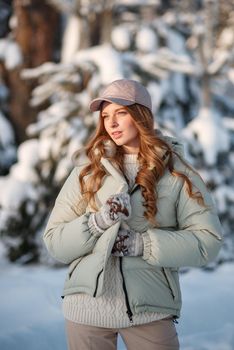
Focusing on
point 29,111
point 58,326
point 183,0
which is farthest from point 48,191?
point 183,0

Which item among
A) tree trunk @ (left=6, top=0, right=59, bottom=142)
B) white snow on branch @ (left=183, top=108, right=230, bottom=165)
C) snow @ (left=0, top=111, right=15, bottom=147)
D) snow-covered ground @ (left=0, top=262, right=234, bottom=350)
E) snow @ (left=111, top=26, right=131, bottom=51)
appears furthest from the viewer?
tree trunk @ (left=6, top=0, right=59, bottom=142)

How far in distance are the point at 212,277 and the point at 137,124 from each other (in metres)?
5.17

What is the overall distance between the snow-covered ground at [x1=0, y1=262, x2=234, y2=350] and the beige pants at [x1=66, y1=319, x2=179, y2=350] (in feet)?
7.66

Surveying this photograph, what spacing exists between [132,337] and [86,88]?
22.2 ft

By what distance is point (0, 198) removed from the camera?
787 centimetres

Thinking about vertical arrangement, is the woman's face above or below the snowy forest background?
above

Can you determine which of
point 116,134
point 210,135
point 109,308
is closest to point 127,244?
point 109,308

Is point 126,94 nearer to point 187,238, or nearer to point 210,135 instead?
point 187,238

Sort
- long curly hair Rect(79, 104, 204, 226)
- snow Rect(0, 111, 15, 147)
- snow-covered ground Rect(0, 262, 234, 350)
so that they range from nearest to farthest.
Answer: long curly hair Rect(79, 104, 204, 226) < snow-covered ground Rect(0, 262, 234, 350) < snow Rect(0, 111, 15, 147)

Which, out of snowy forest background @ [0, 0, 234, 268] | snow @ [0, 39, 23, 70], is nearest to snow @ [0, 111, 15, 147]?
snowy forest background @ [0, 0, 234, 268]

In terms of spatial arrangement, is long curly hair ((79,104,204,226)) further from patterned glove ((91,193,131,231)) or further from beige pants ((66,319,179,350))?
beige pants ((66,319,179,350))

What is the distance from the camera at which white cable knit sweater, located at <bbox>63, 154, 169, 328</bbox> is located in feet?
7.18

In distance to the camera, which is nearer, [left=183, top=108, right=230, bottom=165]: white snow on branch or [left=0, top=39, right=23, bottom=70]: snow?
[left=183, top=108, right=230, bottom=165]: white snow on branch

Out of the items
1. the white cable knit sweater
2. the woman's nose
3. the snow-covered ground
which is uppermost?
the woman's nose
